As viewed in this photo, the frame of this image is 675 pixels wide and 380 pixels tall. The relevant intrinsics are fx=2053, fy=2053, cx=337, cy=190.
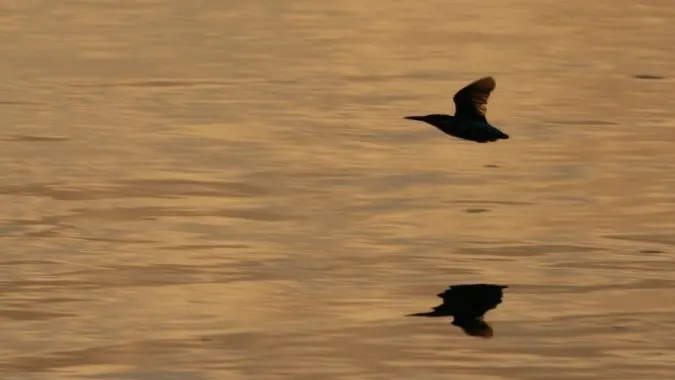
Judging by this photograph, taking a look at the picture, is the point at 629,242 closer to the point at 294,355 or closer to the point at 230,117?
the point at 294,355

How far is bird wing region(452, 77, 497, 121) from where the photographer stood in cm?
1659

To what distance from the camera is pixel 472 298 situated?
46.9 ft

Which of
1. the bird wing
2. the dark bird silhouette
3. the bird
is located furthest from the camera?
the bird wing

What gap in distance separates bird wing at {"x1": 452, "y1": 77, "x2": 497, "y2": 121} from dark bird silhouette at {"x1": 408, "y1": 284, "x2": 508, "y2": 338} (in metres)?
2.30

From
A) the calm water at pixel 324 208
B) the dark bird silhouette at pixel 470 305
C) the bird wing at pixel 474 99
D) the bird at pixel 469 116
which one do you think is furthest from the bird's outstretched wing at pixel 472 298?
the bird wing at pixel 474 99

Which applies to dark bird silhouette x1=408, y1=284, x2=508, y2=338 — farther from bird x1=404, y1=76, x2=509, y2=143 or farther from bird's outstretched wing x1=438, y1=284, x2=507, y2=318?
bird x1=404, y1=76, x2=509, y2=143

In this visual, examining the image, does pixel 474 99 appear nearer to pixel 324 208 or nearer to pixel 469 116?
pixel 469 116

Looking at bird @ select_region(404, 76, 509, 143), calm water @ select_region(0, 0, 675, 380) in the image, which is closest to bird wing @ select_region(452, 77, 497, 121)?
bird @ select_region(404, 76, 509, 143)

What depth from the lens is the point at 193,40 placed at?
107 ft

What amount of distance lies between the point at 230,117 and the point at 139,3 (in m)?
16.3

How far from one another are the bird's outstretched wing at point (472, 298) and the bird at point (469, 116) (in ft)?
6.58

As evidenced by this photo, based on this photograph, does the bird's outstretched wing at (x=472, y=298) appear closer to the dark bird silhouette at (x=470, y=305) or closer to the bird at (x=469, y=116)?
the dark bird silhouette at (x=470, y=305)

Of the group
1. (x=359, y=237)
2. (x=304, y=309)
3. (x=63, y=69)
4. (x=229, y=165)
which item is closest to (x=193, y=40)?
(x=63, y=69)

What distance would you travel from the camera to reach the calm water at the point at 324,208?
42.5 feet
